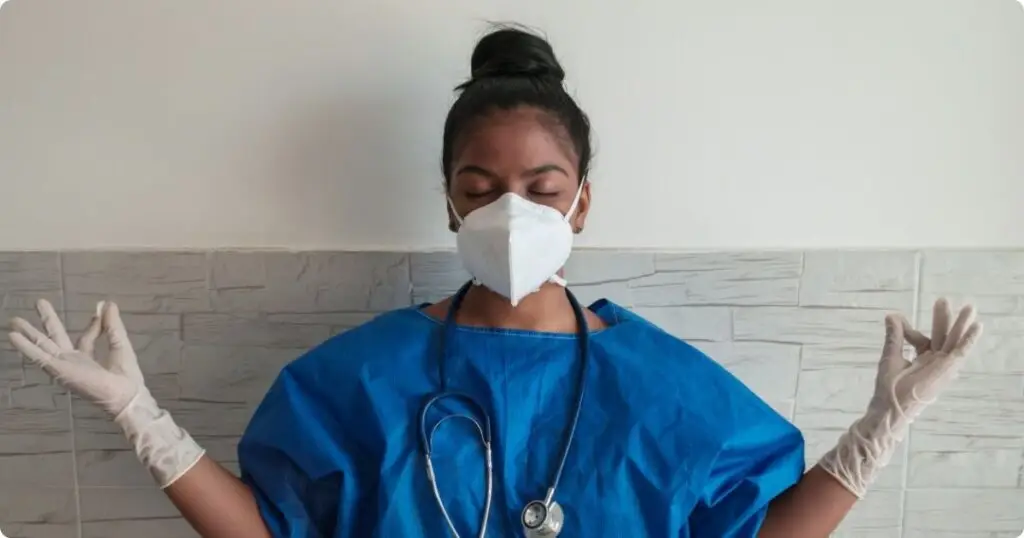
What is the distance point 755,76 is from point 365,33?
0.57m

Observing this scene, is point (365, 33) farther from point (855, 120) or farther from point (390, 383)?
point (855, 120)

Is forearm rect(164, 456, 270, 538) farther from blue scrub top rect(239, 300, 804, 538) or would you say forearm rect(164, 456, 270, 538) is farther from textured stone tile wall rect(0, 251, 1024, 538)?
textured stone tile wall rect(0, 251, 1024, 538)

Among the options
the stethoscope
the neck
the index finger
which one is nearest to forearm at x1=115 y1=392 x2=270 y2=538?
the index finger

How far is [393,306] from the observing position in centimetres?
125

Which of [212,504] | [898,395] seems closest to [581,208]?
[898,395]

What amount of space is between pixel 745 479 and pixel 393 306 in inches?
21.8

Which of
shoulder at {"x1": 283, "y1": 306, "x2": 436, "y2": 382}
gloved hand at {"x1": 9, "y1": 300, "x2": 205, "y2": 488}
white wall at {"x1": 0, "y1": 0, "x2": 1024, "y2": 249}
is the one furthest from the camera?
white wall at {"x1": 0, "y1": 0, "x2": 1024, "y2": 249}

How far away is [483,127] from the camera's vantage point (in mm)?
1023

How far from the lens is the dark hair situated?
3.43 ft

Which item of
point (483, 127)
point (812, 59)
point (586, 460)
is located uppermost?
point (812, 59)

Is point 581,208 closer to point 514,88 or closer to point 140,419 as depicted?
point 514,88

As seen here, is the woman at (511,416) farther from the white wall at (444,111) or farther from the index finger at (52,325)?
the white wall at (444,111)

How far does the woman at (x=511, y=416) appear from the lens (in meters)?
0.96

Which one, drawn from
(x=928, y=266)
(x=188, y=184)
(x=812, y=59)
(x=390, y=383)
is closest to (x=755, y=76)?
(x=812, y=59)
